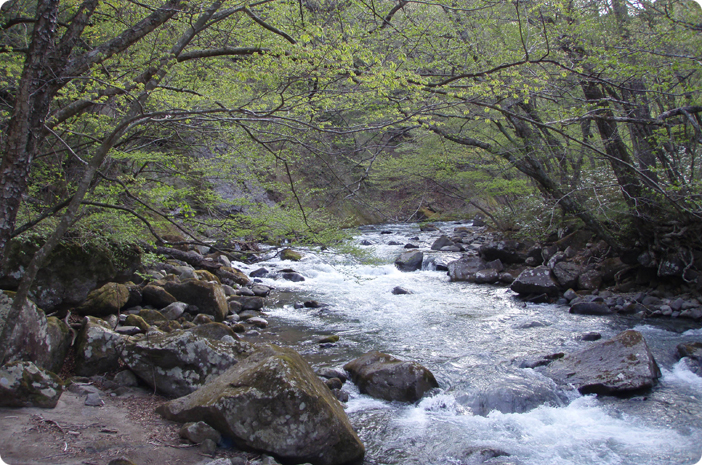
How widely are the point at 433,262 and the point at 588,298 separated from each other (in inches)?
211

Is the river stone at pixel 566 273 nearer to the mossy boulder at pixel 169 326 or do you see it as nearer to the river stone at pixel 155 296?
the mossy boulder at pixel 169 326

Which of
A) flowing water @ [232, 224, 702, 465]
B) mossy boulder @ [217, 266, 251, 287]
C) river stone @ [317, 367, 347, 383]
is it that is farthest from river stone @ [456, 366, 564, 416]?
mossy boulder @ [217, 266, 251, 287]

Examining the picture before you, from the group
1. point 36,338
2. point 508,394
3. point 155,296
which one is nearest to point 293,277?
point 155,296

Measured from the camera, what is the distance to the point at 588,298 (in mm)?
9516

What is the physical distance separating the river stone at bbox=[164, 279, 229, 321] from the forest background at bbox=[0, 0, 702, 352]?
1335 millimetres

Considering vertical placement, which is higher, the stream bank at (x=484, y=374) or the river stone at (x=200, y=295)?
the river stone at (x=200, y=295)

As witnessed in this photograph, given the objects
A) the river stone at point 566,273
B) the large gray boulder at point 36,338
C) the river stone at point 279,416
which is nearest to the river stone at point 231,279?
the large gray boulder at point 36,338

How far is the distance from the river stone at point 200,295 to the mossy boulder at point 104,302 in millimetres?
1168

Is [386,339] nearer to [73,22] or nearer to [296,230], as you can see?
[296,230]

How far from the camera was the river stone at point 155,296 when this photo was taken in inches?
317

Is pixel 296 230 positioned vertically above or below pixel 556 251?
above

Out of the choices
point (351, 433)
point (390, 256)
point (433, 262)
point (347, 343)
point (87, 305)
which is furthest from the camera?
point (390, 256)

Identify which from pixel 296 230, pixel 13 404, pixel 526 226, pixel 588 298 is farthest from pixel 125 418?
pixel 526 226

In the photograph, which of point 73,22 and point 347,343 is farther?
point 347,343
